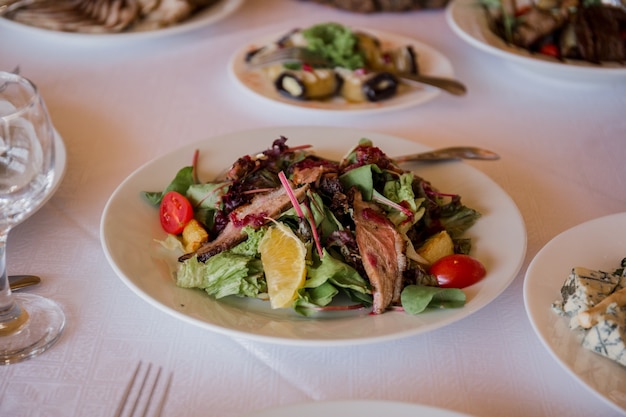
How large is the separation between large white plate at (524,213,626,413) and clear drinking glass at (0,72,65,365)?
105cm

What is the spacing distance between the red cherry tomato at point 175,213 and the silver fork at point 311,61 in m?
0.98

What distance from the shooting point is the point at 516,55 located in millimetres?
2445

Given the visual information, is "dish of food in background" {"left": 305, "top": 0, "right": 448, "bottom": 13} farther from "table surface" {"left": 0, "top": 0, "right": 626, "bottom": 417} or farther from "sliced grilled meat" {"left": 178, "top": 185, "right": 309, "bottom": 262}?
"sliced grilled meat" {"left": 178, "top": 185, "right": 309, "bottom": 262}

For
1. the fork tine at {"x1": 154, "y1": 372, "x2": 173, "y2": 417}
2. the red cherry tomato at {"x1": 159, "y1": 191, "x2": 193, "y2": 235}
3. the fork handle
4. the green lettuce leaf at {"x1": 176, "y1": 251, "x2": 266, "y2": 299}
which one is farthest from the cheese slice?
the fork handle

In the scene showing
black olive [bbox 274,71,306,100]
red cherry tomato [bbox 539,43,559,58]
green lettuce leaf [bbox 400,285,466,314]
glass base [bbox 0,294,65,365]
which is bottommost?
glass base [bbox 0,294,65,365]

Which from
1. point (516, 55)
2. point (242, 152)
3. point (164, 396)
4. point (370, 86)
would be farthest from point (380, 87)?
point (164, 396)

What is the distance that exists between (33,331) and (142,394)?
314 millimetres

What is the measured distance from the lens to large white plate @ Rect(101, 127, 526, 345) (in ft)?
4.32

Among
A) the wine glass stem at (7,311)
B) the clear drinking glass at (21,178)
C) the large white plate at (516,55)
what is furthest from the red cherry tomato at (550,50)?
the wine glass stem at (7,311)

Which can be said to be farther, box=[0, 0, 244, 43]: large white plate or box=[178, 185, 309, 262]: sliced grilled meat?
box=[0, 0, 244, 43]: large white plate

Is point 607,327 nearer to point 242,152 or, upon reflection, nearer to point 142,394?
point 142,394

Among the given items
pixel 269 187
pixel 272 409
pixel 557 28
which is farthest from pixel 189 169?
pixel 557 28

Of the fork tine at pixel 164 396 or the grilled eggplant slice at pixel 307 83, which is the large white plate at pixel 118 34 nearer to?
the grilled eggplant slice at pixel 307 83

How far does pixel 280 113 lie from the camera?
7.69 feet
